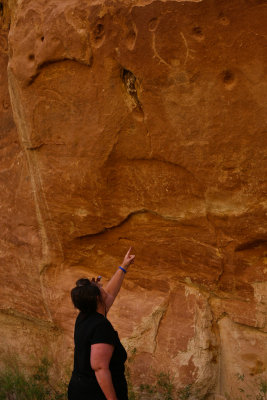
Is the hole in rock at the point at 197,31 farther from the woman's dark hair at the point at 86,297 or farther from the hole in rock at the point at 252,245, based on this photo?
the woman's dark hair at the point at 86,297

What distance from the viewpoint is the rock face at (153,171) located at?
280 centimetres

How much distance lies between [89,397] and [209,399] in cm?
131

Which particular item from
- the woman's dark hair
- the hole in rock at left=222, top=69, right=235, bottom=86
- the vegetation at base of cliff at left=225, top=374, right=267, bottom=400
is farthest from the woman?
the hole in rock at left=222, top=69, right=235, bottom=86

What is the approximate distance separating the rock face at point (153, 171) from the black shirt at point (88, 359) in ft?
3.68

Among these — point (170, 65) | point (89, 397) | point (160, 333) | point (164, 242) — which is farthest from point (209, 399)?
point (170, 65)

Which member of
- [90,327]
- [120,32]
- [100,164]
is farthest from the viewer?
[100,164]

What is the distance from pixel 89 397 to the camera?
2.25 meters

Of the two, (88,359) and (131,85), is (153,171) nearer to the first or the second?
(131,85)

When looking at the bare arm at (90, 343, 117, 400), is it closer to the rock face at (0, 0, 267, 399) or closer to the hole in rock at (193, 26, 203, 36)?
the rock face at (0, 0, 267, 399)

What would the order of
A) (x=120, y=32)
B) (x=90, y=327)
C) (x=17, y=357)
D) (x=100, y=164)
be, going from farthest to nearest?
(x=17, y=357)
(x=100, y=164)
(x=120, y=32)
(x=90, y=327)

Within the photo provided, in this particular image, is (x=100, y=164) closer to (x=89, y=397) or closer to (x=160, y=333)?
(x=160, y=333)

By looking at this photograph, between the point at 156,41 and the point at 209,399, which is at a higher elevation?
the point at 156,41

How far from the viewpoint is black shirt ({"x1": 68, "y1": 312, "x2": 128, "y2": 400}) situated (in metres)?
2.22

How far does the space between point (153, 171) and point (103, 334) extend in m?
1.30
